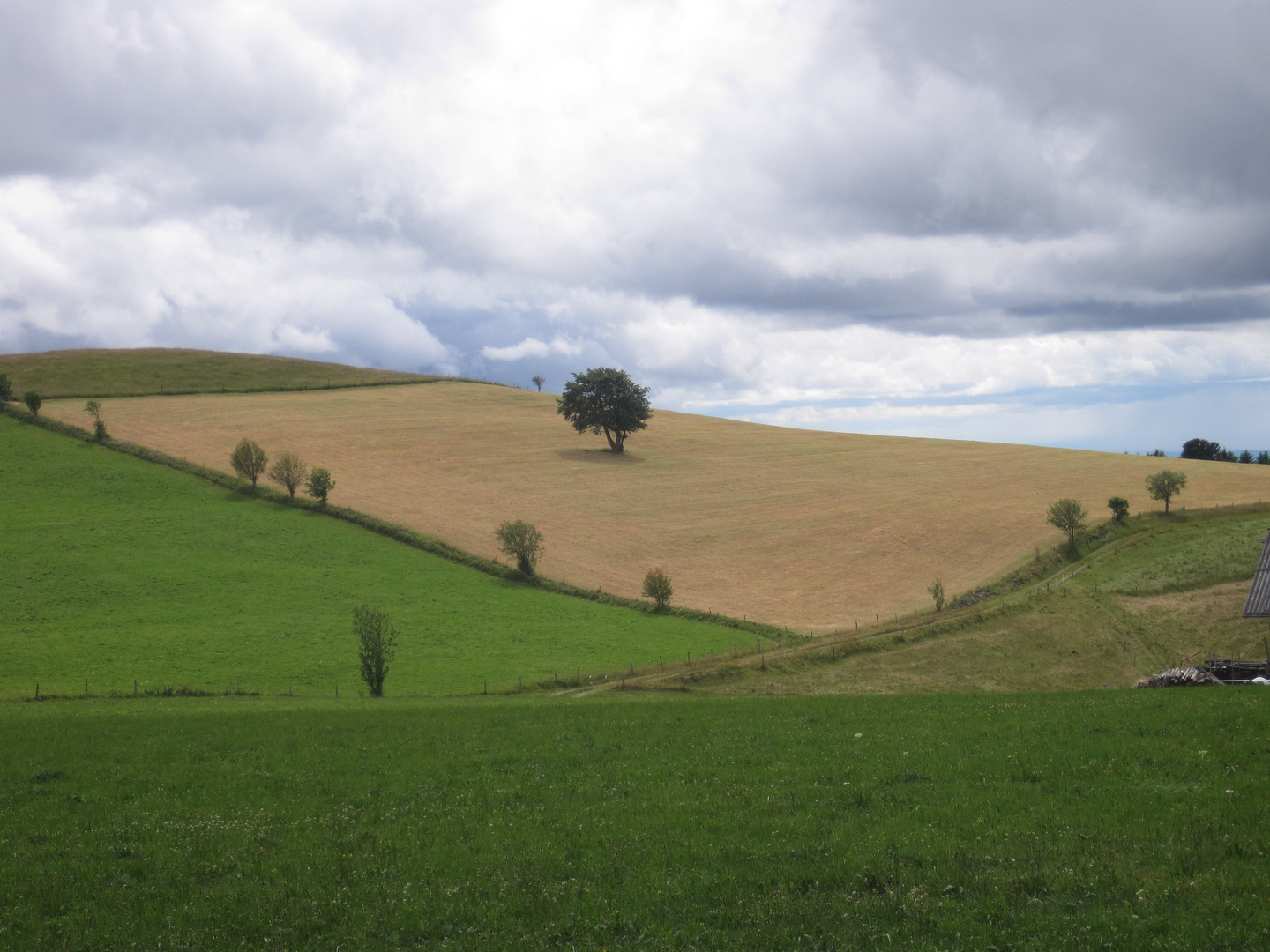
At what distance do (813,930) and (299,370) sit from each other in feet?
537

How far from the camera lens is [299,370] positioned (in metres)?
155

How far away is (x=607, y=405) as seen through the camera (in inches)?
4749

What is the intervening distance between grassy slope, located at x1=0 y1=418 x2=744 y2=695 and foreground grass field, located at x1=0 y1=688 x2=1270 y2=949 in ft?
88.1

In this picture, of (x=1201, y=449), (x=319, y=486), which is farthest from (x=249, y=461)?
(x=1201, y=449)

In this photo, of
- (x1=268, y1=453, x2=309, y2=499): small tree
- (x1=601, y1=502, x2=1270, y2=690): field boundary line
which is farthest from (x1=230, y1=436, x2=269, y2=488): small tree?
(x1=601, y1=502, x2=1270, y2=690): field boundary line

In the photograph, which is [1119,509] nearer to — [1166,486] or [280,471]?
[1166,486]

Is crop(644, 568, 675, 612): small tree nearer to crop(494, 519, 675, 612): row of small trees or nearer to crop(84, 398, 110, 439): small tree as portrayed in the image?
crop(494, 519, 675, 612): row of small trees

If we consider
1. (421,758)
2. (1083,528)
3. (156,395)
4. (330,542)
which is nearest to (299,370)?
(156,395)

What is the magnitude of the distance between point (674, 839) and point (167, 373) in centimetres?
15012

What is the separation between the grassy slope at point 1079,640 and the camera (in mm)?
41281

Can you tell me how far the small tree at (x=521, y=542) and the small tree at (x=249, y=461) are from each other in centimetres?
3243

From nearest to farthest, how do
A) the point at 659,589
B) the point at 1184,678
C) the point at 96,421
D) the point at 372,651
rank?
1. the point at 1184,678
2. the point at 372,651
3. the point at 659,589
4. the point at 96,421

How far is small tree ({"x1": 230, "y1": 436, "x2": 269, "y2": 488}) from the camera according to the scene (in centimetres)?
8219

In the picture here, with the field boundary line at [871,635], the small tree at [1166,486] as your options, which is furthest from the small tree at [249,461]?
the small tree at [1166,486]
